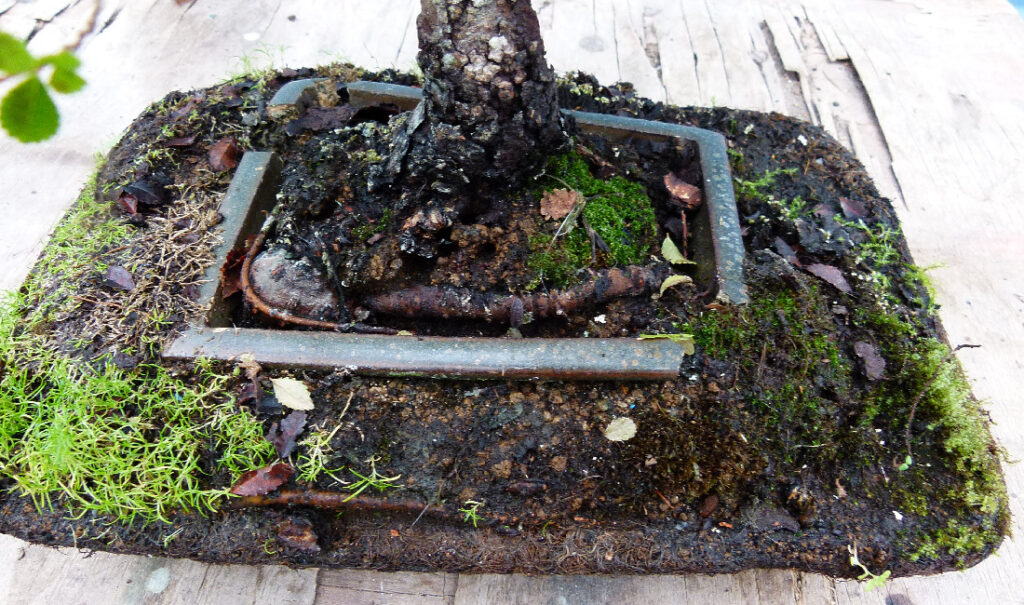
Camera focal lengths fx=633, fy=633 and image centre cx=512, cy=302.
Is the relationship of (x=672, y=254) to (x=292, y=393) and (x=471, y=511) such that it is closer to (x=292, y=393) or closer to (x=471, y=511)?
(x=471, y=511)

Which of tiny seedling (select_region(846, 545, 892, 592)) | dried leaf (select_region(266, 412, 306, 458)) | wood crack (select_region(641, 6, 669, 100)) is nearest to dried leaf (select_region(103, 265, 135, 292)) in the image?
dried leaf (select_region(266, 412, 306, 458))

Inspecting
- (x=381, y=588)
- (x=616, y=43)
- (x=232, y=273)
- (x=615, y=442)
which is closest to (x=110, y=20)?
(x=232, y=273)

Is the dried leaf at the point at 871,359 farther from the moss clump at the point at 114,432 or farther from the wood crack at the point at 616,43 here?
the wood crack at the point at 616,43

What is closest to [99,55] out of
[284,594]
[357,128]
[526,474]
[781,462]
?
[357,128]

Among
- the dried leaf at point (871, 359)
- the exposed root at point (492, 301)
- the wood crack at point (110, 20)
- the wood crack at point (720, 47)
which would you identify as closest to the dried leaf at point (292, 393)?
the exposed root at point (492, 301)

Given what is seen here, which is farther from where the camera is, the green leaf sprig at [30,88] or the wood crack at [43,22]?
the wood crack at [43,22]

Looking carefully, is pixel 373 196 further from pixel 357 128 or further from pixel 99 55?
pixel 99 55

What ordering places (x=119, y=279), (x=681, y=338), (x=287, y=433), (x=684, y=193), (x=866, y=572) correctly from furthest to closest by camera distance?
1. (x=684, y=193)
2. (x=119, y=279)
3. (x=681, y=338)
4. (x=287, y=433)
5. (x=866, y=572)
